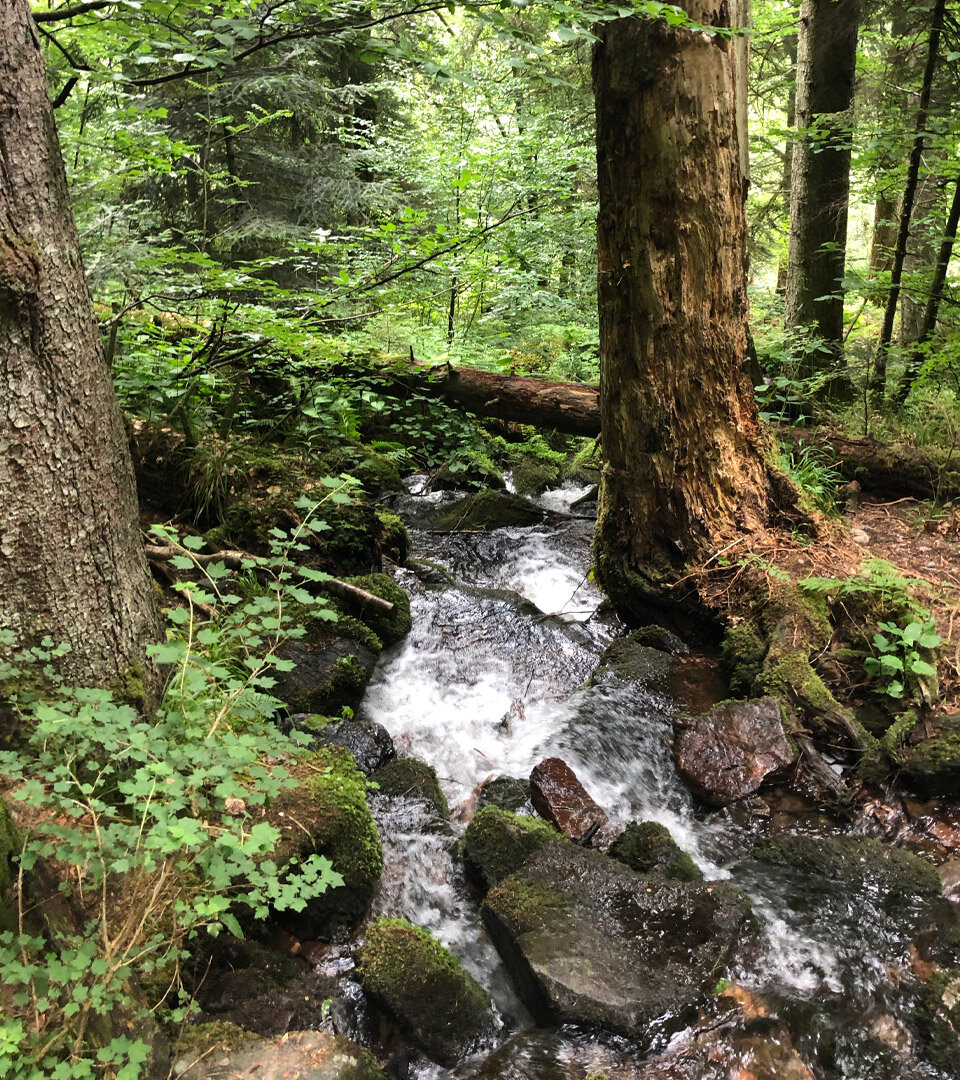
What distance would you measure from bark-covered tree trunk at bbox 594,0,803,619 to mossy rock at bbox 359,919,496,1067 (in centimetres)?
305

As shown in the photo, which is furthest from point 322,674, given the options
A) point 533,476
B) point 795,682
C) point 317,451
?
point 533,476

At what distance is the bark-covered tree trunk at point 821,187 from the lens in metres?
7.66

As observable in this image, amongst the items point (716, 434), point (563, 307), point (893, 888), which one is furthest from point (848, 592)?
point (563, 307)

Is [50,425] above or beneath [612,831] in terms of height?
above

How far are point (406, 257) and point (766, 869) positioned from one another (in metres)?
4.88

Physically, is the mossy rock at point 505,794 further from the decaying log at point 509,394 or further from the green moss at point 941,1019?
the decaying log at point 509,394

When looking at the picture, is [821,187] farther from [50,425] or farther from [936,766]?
[50,425]

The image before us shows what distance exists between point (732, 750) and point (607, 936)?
56.5 inches

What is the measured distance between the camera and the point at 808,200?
811 cm

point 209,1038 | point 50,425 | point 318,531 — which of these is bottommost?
point 209,1038

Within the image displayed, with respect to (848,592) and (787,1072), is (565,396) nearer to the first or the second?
(848,592)

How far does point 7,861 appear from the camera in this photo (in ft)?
6.64

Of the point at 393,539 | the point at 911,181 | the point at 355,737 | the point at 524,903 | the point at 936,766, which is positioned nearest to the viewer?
the point at 524,903

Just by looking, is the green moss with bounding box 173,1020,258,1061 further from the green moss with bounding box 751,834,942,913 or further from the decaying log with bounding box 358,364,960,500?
the decaying log with bounding box 358,364,960,500
